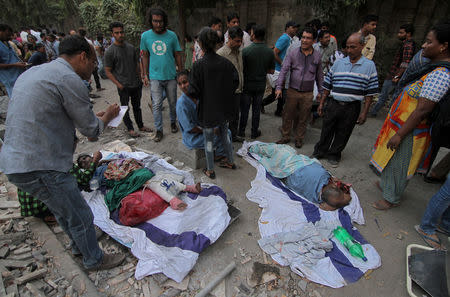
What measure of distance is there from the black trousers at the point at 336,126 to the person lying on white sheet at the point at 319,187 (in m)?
0.87

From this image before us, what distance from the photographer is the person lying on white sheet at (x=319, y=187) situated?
3000 millimetres

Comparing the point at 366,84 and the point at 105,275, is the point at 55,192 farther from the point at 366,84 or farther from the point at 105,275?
the point at 366,84

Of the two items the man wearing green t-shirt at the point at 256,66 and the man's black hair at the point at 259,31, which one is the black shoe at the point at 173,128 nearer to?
the man wearing green t-shirt at the point at 256,66

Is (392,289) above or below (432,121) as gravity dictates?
below

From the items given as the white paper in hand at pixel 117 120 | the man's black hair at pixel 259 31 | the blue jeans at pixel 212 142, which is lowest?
the blue jeans at pixel 212 142

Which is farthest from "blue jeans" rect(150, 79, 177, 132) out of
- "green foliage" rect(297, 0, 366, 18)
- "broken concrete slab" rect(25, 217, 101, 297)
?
"green foliage" rect(297, 0, 366, 18)

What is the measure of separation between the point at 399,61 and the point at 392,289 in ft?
16.6

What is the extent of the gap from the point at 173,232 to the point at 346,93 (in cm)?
309

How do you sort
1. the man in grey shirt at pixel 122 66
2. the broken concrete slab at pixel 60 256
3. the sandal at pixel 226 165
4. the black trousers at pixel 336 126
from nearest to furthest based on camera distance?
1. the broken concrete slab at pixel 60 256
2. the black trousers at pixel 336 126
3. the sandal at pixel 226 165
4. the man in grey shirt at pixel 122 66

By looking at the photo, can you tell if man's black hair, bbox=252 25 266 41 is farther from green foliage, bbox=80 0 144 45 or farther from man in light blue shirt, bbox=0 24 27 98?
green foliage, bbox=80 0 144 45

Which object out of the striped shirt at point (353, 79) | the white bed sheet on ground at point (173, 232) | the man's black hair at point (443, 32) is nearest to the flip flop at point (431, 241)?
the striped shirt at point (353, 79)

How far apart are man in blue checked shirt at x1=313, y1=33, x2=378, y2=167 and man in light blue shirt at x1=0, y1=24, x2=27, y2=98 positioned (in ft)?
19.5

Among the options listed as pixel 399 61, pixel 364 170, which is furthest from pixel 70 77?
pixel 399 61

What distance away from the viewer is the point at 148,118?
6.04 meters
